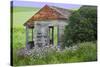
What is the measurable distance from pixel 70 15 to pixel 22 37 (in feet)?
2.24

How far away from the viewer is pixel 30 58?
7.98 ft

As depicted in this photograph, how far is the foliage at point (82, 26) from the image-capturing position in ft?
8.54

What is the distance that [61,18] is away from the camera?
8.43ft

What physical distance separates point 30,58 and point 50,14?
23.5 inches

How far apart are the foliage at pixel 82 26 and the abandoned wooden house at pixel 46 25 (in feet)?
0.28

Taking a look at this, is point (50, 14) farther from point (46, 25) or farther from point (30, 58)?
point (30, 58)

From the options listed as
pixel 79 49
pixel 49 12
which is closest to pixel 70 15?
pixel 49 12

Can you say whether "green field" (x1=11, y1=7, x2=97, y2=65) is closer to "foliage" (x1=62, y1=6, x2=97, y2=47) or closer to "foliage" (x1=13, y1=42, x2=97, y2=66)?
"foliage" (x1=13, y1=42, x2=97, y2=66)

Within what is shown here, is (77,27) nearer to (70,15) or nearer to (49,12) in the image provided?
(70,15)

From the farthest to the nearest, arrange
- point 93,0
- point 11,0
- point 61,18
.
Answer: point 93,0 → point 61,18 → point 11,0

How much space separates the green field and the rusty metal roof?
0.05 metres

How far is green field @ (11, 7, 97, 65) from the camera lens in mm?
2379

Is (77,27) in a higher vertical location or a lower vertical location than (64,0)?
lower

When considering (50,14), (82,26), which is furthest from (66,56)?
(50,14)
